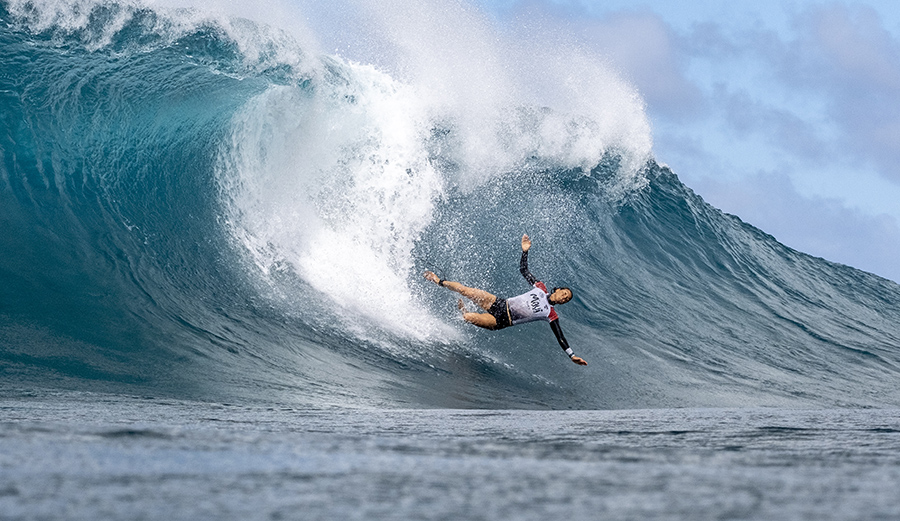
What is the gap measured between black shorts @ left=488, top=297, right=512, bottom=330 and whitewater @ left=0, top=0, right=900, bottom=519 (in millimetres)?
495

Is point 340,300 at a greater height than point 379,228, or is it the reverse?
point 379,228

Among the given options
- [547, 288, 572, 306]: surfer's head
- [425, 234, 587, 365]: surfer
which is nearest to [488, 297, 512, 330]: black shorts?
[425, 234, 587, 365]: surfer

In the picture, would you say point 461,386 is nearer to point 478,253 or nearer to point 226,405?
point 226,405

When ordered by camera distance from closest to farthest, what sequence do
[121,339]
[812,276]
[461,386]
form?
[121,339] < [461,386] < [812,276]

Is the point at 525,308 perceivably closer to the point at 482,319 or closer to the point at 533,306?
the point at 533,306

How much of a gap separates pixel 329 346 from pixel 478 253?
11.7 ft

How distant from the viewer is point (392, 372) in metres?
7.26

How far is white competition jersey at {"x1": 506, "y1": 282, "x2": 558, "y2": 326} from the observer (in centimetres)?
752

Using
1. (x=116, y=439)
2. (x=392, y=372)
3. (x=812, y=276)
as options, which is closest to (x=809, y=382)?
(x=392, y=372)

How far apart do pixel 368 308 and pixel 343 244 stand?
147 centimetres

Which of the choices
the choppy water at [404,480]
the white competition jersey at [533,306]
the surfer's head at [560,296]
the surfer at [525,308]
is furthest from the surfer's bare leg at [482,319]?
the choppy water at [404,480]

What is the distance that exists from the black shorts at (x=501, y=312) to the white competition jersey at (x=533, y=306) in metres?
0.06

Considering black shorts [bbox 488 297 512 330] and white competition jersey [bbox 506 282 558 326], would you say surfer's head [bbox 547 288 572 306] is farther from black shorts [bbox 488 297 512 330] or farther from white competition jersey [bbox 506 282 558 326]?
black shorts [bbox 488 297 512 330]

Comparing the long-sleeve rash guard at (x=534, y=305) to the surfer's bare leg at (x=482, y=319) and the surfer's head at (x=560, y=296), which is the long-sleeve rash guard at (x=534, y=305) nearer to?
the surfer's head at (x=560, y=296)
